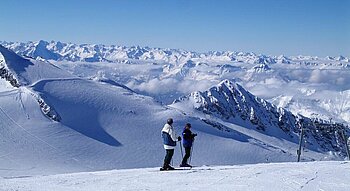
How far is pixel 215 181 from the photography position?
14477mm

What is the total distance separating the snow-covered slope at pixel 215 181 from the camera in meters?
13.4

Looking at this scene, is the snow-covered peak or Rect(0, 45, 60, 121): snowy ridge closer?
Rect(0, 45, 60, 121): snowy ridge

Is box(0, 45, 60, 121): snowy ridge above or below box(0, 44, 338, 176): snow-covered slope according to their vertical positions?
above

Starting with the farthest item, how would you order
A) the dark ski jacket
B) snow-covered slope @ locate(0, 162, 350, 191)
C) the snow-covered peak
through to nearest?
1. the snow-covered peak
2. the dark ski jacket
3. snow-covered slope @ locate(0, 162, 350, 191)

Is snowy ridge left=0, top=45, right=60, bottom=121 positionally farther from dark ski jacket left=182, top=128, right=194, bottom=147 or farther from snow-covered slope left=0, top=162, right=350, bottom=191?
snow-covered slope left=0, top=162, right=350, bottom=191

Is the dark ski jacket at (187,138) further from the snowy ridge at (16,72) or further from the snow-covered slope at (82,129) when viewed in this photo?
the snowy ridge at (16,72)

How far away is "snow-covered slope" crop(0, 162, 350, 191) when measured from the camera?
528 inches

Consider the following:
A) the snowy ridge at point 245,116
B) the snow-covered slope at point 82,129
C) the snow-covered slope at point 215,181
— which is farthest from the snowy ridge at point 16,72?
the snowy ridge at point 245,116

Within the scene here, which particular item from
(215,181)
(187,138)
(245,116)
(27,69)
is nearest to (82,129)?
(27,69)

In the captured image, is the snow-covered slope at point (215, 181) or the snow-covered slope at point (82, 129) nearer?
the snow-covered slope at point (215, 181)

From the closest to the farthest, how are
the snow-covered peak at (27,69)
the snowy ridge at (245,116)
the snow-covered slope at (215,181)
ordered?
the snow-covered slope at (215,181), the snow-covered peak at (27,69), the snowy ridge at (245,116)

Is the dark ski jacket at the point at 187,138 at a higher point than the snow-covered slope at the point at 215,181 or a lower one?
higher

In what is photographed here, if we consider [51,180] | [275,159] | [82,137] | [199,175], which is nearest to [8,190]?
[51,180]

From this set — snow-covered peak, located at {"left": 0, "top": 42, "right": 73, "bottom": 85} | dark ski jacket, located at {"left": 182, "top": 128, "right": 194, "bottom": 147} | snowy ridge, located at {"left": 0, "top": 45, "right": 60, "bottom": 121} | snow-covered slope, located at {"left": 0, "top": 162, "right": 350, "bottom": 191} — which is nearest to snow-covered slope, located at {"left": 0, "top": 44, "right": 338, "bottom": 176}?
snow-covered peak, located at {"left": 0, "top": 42, "right": 73, "bottom": 85}
